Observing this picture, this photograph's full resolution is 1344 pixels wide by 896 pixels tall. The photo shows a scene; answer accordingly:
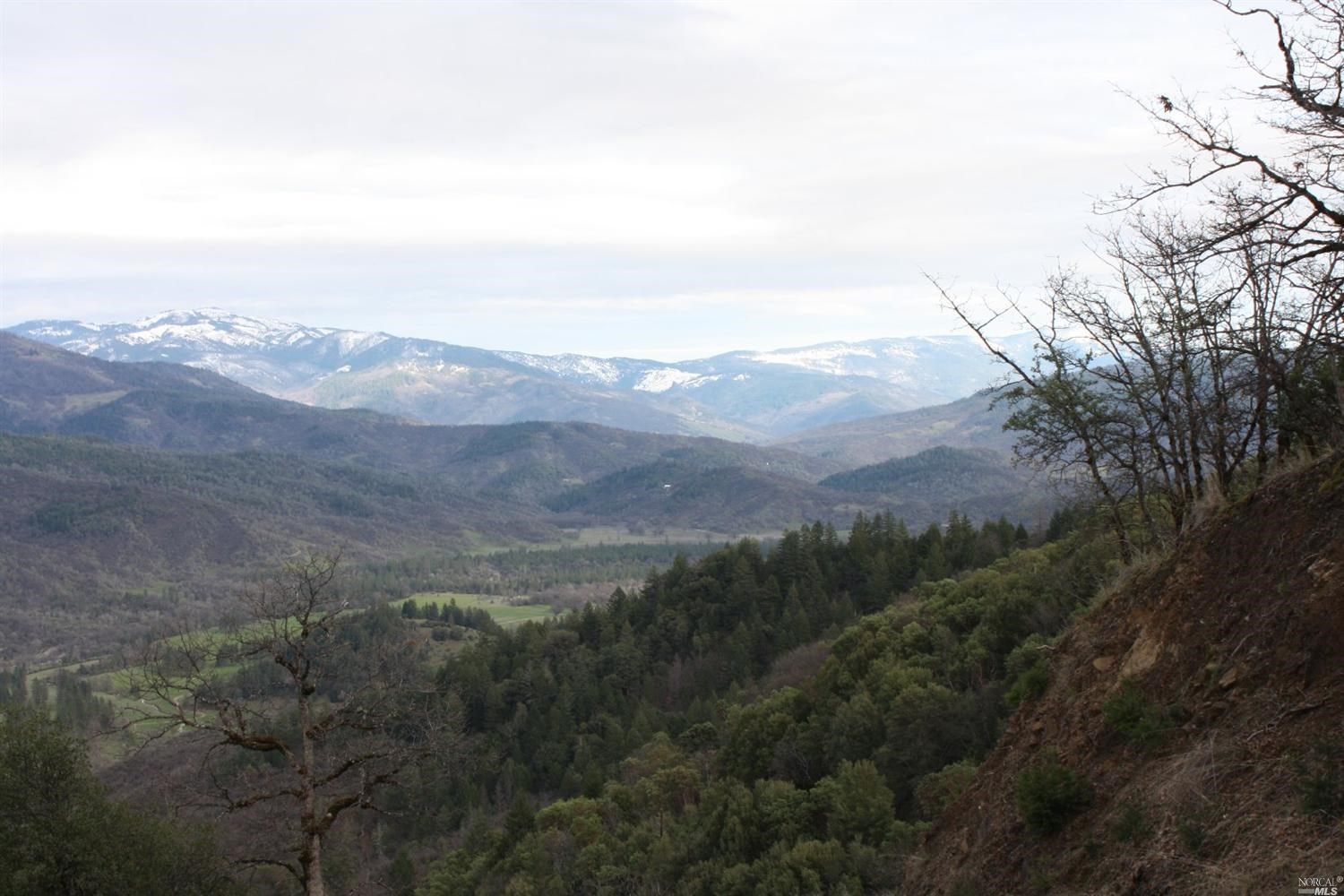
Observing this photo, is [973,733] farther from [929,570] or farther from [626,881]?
[929,570]

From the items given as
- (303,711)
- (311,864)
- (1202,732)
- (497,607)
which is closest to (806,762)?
(311,864)

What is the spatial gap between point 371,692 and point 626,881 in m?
18.2

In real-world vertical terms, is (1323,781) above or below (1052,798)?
above

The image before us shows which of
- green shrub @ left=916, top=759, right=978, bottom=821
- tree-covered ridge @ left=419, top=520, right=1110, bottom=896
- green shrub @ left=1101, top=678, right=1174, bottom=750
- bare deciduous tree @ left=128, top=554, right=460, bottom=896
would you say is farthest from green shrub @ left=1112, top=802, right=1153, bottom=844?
green shrub @ left=916, top=759, right=978, bottom=821

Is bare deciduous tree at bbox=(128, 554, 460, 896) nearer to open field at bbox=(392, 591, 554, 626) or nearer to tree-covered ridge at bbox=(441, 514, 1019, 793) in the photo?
tree-covered ridge at bbox=(441, 514, 1019, 793)

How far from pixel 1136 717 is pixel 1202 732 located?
1.10 metres

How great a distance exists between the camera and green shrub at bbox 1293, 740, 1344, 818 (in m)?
7.92

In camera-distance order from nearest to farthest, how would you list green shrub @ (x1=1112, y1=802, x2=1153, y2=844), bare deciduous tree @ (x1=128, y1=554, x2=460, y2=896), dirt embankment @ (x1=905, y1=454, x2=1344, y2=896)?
dirt embankment @ (x1=905, y1=454, x2=1344, y2=896) → green shrub @ (x1=1112, y1=802, x2=1153, y2=844) → bare deciduous tree @ (x1=128, y1=554, x2=460, y2=896)

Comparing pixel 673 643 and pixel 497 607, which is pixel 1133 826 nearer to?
pixel 673 643

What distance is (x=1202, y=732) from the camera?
1027 cm

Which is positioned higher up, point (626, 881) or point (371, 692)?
point (371, 692)

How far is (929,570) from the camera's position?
67.8m

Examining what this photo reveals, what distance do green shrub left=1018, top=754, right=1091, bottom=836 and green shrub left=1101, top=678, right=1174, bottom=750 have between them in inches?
32.8

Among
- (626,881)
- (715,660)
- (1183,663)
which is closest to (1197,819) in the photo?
(1183,663)
